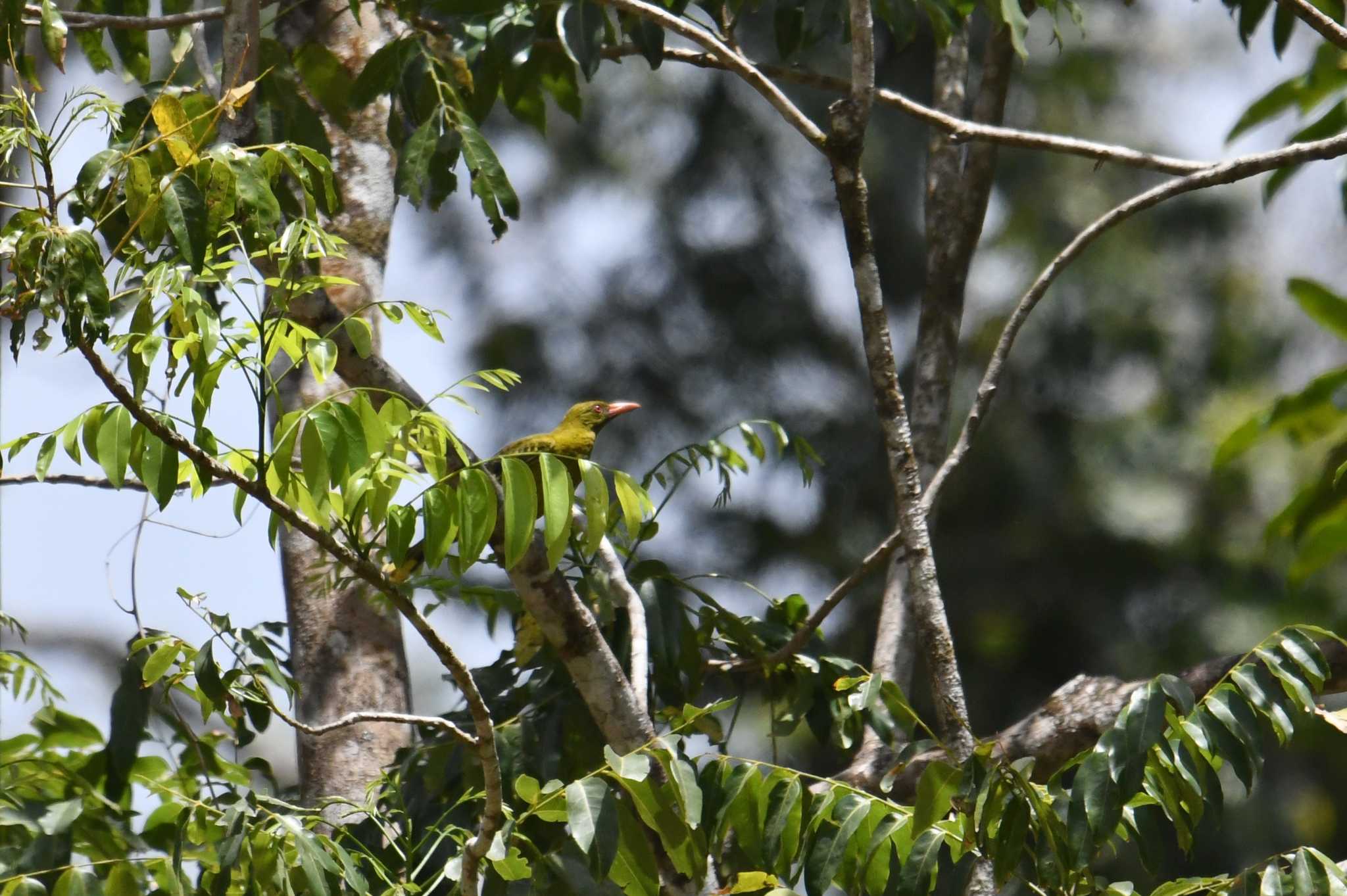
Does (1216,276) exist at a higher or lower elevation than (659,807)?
higher

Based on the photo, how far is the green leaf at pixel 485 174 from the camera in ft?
8.89

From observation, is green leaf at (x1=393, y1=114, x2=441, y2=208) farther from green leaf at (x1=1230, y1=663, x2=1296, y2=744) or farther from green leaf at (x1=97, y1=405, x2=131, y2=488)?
green leaf at (x1=1230, y1=663, x2=1296, y2=744)

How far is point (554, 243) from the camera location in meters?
6.59

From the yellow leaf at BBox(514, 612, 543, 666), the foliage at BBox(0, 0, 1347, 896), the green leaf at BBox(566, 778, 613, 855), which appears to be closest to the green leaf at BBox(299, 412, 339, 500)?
the foliage at BBox(0, 0, 1347, 896)

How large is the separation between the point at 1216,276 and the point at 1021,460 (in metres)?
1.31

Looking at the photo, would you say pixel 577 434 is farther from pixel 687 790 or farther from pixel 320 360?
pixel 687 790

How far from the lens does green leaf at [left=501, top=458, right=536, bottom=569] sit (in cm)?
183

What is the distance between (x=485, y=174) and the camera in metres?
2.74

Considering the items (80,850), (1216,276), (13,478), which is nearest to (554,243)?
(1216,276)

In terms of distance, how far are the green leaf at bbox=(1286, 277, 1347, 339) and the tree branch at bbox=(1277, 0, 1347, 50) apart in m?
0.45

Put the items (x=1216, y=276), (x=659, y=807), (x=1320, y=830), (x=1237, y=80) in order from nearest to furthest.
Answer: (x=659, y=807) → (x=1320, y=830) → (x=1216, y=276) → (x=1237, y=80)

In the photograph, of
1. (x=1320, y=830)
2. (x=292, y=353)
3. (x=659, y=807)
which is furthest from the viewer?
(x=1320, y=830)

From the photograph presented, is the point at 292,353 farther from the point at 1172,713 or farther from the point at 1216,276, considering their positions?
the point at 1216,276

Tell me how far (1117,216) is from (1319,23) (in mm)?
507
